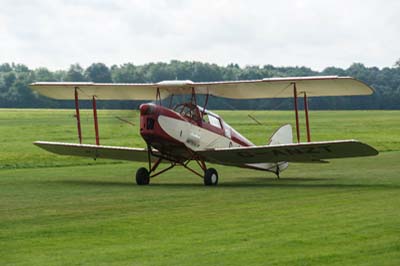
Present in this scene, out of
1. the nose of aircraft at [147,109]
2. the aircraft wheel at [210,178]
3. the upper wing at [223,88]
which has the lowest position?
the aircraft wheel at [210,178]

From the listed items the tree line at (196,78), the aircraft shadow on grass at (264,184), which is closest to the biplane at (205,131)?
the aircraft shadow on grass at (264,184)

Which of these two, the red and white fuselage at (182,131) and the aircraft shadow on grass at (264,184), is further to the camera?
the red and white fuselage at (182,131)

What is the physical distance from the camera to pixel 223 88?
75.8 ft

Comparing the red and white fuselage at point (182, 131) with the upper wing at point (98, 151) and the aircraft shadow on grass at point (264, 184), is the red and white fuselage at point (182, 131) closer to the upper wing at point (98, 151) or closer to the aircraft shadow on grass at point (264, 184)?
the aircraft shadow on grass at point (264, 184)

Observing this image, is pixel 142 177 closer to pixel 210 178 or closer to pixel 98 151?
pixel 210 178

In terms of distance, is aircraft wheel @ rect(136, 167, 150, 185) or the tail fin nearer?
aircraft wheel @ rect(136, 167, 150, 185)

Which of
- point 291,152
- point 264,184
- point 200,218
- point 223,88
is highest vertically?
point 223,88

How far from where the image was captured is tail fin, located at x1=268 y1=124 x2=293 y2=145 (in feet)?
82.6

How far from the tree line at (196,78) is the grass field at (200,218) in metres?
35.4

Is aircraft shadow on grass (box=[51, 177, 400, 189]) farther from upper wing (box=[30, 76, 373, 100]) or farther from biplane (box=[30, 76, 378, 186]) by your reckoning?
upper wing (box=[30, 76, 373, 100])

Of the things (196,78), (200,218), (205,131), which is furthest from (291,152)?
(196,78)

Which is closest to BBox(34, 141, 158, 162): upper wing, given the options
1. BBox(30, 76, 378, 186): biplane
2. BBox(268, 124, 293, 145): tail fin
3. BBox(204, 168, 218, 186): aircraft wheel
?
BBox(30, 76, 378, 186): biplane

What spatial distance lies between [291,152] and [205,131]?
6.87 feet

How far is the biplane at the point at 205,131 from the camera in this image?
836 inches
